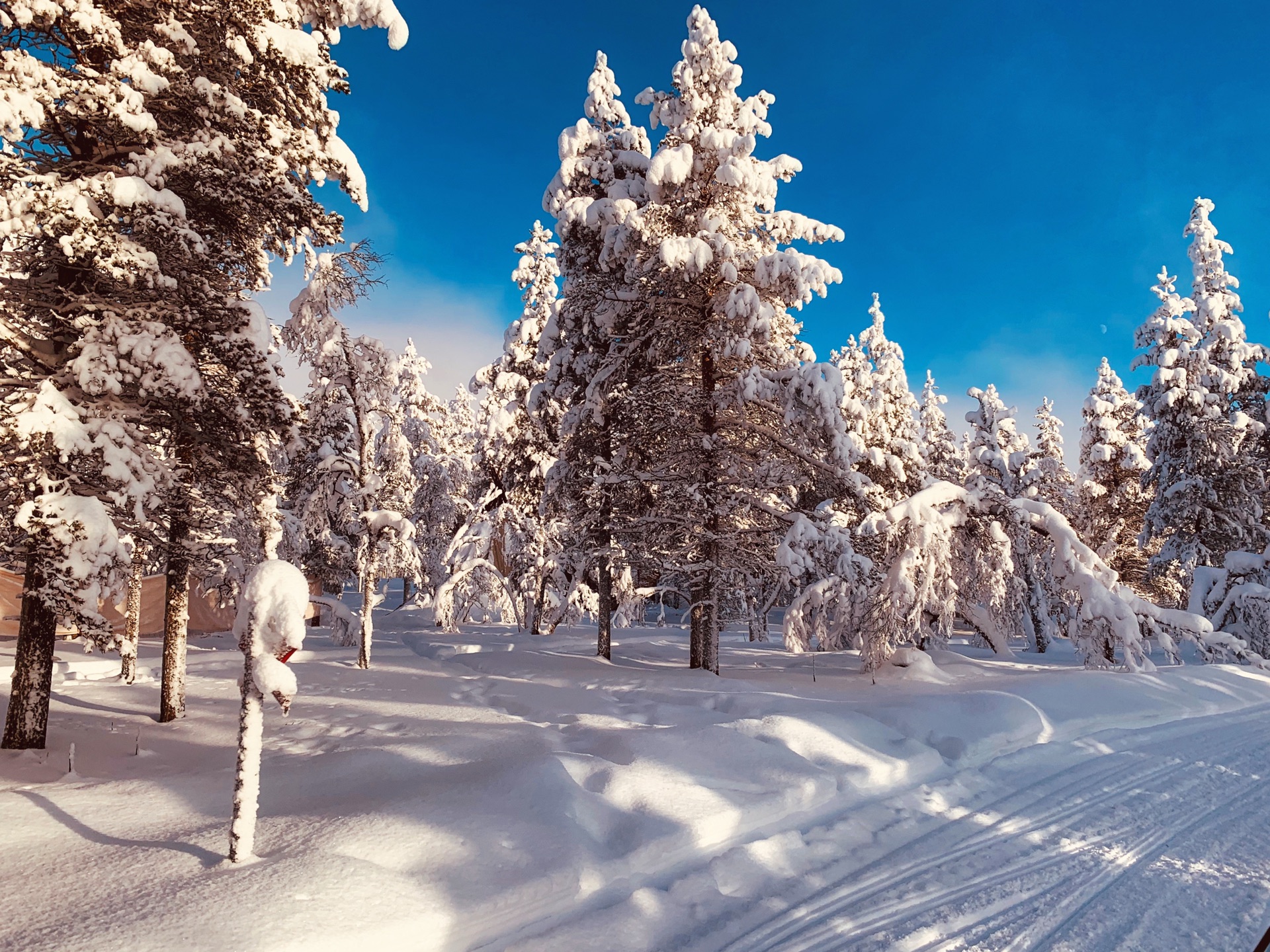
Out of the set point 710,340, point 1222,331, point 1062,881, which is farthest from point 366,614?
point 1222,331

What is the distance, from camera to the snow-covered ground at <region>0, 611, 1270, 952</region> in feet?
12.5

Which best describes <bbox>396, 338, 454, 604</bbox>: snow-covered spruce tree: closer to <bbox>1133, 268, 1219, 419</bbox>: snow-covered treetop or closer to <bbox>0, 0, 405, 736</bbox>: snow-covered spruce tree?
<bbox>0, 0, 405, 736</bbox>: snow-covered spruce tree

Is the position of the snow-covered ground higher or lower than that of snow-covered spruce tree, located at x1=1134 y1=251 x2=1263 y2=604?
lower

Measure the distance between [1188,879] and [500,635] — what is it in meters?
23.0

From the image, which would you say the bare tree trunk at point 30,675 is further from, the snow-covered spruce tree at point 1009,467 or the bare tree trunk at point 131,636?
the snow-covered spruce tree at point 1009,467

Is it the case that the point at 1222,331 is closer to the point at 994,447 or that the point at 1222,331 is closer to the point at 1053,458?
the point at 994,447

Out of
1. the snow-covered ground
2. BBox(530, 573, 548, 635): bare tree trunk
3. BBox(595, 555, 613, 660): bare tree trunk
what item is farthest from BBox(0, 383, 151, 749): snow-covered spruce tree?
BBox(530, 573, 548, 635): bare tree trunk

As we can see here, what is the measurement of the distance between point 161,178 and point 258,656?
5893 mm

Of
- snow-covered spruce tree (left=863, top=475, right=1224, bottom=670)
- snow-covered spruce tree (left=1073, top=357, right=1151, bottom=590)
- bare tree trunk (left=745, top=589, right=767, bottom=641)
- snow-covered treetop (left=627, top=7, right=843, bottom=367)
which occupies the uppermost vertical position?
snow-covered treetop (left=627, top=7, right=843, bottom=367)

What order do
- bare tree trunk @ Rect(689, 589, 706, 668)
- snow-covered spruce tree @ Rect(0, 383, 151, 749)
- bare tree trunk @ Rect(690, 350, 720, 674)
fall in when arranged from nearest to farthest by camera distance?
snow-covered spruce tree @ Rect(0, 383, 151, 749) < bare tree trunk @ Rect(690, 350, 720, 674) < bare tree trunk @ Rect(689, 589, 706, 668)

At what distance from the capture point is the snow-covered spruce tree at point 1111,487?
25828 mm

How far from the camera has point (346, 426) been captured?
58.8 feet

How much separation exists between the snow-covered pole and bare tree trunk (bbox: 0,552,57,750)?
481 cm

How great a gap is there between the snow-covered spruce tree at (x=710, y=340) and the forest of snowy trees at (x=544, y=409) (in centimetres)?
7
